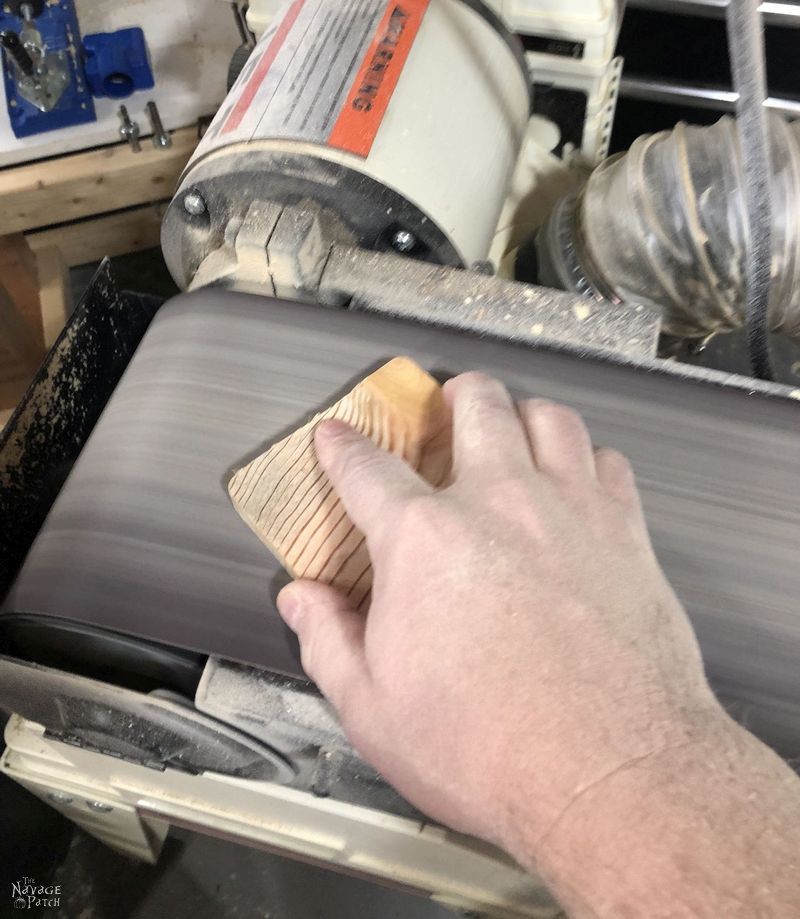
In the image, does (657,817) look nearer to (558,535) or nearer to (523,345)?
(558,535)

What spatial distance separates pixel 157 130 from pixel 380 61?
1.58 feet

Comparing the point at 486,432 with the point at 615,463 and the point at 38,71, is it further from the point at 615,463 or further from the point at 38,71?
the point at 38,71

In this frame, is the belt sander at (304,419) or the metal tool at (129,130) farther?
the metal tool at (129,130)

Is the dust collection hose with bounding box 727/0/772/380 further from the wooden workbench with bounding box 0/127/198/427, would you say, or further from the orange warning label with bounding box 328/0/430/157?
the wooden workbench with bounding box 0/127/198/427

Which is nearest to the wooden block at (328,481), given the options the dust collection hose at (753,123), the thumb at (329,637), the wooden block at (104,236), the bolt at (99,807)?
the thumb at (329,637)

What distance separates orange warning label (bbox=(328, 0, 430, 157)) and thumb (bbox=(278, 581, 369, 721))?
1.12 ft

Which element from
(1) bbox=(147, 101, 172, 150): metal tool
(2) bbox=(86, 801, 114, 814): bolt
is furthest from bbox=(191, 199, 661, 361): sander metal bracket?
(2) bbox=(86, 801, 114, 814): bolt

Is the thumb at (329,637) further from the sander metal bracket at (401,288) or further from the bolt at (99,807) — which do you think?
the bolt at (99,807)

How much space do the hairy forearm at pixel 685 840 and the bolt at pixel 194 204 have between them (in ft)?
1.77

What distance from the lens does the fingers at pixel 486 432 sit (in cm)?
48

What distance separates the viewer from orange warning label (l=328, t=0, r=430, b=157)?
0.59 meters

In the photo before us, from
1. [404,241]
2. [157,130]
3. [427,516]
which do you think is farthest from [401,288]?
[157,130]

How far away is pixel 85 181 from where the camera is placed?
3.26ft

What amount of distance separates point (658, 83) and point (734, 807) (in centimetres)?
109
